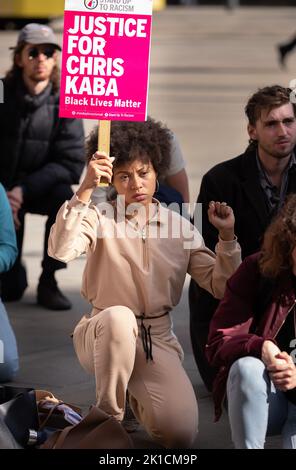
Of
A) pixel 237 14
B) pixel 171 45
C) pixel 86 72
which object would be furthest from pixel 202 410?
pixel 237 14

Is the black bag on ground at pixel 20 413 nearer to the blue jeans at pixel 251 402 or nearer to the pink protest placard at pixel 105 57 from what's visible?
the blue jeans at pixel 251 402

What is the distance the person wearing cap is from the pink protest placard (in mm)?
2317

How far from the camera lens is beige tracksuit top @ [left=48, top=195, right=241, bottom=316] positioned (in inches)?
184

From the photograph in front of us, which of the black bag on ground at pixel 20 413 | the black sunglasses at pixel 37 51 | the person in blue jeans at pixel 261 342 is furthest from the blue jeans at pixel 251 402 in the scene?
the black sunglasses at pixel 37 51

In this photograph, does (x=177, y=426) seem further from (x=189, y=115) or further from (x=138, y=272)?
(x=189, y=115)

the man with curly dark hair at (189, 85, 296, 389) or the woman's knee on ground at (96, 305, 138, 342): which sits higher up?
the man with curly dark hair at (189, 85, 296, 389)

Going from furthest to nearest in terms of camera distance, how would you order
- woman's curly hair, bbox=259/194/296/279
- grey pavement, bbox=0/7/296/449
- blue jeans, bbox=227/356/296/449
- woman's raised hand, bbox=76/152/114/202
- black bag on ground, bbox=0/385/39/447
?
grey pavement, bbox=0/7/296/449 < woman's raised hand, bbox=76/152/114/202 < black bag on ground, bbox=0/385/39/447 < woman's curly hair, bbox=259/194/296/279 < blue jeans, bbox=227/356/296/449

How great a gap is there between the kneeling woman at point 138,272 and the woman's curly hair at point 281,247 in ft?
1.19

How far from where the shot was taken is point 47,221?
717 cm

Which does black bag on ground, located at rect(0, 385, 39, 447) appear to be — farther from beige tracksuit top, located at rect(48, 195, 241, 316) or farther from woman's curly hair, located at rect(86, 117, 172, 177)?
woman's curly hair, located at rect(86, 117, 172, 177)

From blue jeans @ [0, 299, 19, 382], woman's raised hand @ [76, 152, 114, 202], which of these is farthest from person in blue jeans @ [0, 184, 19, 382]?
woman's raised hand @ [76, 152, 114, 202]

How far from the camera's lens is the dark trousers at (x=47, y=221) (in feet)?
23.5

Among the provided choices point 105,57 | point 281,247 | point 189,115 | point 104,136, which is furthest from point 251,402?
point 189,115

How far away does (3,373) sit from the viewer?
556 centimetres
